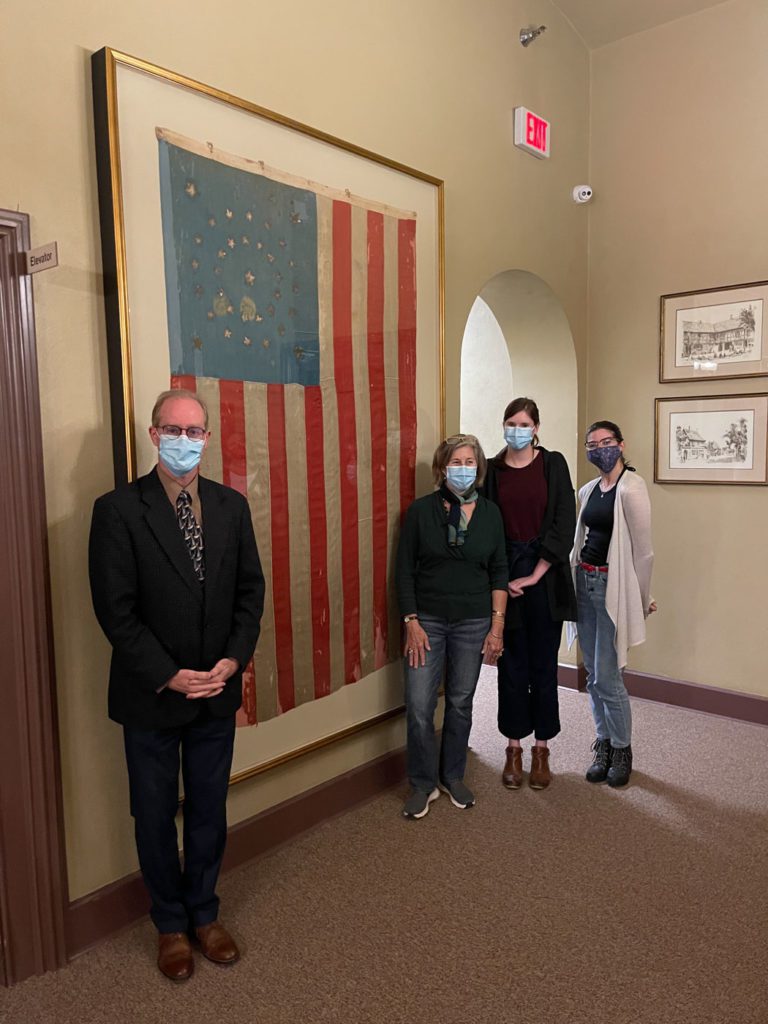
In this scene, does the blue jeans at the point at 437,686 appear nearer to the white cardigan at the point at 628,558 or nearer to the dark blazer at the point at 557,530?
the dark blazer at the point at 557,530

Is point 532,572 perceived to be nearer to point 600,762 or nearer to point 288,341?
point 600,762

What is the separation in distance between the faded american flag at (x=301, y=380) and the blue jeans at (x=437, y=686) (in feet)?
0.75

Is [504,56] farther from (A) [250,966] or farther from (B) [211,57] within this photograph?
(A) [250,966]

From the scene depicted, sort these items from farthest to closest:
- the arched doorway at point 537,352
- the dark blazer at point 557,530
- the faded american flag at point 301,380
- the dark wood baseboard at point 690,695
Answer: the arched doorway at point 537,352 < the dark wood baseboard at point 690,695 < the dark blazer at point 557,530 < the faded american flag at point 301,380

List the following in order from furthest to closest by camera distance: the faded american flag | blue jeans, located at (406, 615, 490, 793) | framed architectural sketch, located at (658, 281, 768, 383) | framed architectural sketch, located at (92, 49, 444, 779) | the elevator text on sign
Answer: framed architectural sketch, located at (658, 281, 768, 383) < blue jeans, located at (406, 615, 490, 793) < the faded american flag < framed architectural sketch, located at (92, 49, 444, 779) < the elevator text on sign

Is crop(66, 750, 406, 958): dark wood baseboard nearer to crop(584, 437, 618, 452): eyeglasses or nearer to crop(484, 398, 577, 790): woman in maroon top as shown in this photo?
crop(484, 398, 577, 790): woman in maroon top

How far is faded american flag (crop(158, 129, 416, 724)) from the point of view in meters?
2.38

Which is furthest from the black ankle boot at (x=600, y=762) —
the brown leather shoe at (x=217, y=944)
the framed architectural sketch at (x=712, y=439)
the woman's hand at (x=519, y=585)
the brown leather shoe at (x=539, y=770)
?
the brown leather shoe at (x=217, y=944)

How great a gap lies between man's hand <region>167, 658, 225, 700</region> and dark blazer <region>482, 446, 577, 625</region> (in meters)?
1.51

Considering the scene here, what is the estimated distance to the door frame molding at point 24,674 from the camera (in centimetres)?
197

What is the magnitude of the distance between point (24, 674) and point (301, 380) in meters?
1.31

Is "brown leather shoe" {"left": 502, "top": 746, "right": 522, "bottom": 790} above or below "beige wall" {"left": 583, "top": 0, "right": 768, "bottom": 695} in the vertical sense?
below

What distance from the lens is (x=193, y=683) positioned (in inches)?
80.0

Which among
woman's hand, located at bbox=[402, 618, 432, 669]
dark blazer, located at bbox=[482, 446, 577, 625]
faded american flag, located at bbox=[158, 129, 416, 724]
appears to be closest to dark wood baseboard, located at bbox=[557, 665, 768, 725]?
dark blazer, located at bbox=[482, 446, 577, 625]
